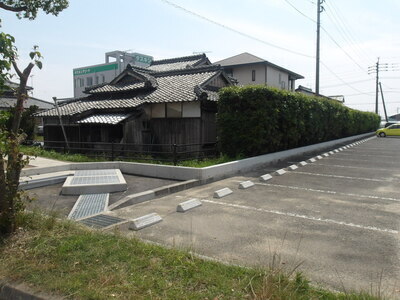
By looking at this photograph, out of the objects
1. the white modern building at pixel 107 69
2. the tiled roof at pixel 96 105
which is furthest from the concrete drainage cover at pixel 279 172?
the white modern building at pixel 107 69

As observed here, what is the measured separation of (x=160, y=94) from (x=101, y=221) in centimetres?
941

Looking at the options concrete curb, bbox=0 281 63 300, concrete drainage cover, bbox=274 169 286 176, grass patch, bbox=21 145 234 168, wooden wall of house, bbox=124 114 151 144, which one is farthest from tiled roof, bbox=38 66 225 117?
concrete curb, bbox=0 281 63 300

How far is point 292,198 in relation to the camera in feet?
21.9

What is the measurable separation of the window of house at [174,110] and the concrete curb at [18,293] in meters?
10.4

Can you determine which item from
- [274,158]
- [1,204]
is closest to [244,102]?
[274,158]

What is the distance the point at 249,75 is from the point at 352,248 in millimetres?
27537

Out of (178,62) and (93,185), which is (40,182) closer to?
(93,185)

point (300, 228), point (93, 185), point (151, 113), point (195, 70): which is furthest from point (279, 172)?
point (195, 70)

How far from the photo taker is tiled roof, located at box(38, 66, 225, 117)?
42.6ft

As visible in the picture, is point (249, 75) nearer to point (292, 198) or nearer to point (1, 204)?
point (292, 198)

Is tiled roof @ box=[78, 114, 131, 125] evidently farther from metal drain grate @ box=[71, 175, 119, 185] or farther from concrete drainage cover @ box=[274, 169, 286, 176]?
concrete drainage cover @ box=[274, 169, 286, 176]

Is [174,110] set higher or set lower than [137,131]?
higher

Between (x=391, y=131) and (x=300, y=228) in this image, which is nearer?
(x=300, y=228)

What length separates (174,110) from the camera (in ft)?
43.1
